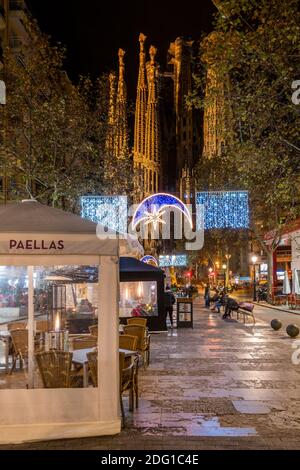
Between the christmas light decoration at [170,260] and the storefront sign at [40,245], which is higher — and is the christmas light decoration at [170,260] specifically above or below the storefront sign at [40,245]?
above

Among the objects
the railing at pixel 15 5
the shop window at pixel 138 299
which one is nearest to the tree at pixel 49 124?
the shop window at pixel 138 299

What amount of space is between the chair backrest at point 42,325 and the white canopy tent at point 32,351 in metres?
0.13

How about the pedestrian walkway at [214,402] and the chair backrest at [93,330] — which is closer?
the pedestrian walkway at [214,402]

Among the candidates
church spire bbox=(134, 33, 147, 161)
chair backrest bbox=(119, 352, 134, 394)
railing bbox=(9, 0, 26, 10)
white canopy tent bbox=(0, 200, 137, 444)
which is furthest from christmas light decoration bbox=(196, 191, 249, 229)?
church spire bbox=(134, 33, 147, 161)

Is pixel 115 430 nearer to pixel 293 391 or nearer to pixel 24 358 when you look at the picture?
pixel 24 358

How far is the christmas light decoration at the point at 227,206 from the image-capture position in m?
28.3

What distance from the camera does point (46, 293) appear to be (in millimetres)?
7309

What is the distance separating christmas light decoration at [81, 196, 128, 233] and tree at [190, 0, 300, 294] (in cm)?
1250

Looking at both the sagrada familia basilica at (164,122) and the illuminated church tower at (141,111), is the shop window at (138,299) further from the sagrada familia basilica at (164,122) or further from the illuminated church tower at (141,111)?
the illuminated church tower at (141,111)

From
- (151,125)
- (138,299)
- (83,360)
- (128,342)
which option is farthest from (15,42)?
(151,125)

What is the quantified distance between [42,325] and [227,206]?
80.4ft

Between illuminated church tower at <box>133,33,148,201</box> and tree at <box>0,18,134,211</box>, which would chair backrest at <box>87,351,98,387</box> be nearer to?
tree at <box>0,18,134,211</box>

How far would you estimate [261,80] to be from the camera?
11.0m

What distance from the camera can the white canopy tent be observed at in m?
6.34
